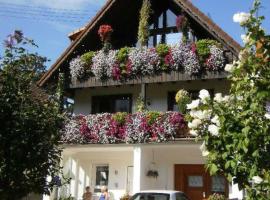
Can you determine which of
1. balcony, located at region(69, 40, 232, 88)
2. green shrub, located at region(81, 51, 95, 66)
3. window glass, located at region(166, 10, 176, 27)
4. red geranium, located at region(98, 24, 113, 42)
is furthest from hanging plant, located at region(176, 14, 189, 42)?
green shrub, located at region(81, 51, 95, 66)

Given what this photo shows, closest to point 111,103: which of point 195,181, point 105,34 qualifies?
point 105,34

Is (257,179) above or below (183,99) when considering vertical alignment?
below

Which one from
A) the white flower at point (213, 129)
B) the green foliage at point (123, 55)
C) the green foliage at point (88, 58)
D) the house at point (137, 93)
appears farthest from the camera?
the green foliage at point (88, 58)

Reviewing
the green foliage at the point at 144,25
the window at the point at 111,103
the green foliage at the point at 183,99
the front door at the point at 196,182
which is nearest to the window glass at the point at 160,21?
the green foliage at the point at 144,25

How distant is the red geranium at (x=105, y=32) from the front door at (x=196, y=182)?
20.7 ft

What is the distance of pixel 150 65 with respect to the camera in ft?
66.8

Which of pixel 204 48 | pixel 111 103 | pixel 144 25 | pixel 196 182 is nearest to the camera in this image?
pixel 204 48

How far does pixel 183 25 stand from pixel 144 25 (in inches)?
75.7

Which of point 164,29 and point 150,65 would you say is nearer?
point 150,65

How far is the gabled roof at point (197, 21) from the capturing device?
62.8ft

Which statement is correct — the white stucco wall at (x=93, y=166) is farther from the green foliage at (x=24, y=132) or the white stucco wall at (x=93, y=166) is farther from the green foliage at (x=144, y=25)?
the green foliage at (x=24, y=132)

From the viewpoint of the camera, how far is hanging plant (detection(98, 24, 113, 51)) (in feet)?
70.7

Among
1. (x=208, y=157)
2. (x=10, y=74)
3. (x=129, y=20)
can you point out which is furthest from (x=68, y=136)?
(x=208, y=157)

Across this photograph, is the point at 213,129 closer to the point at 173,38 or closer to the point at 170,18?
the point at 173,38
